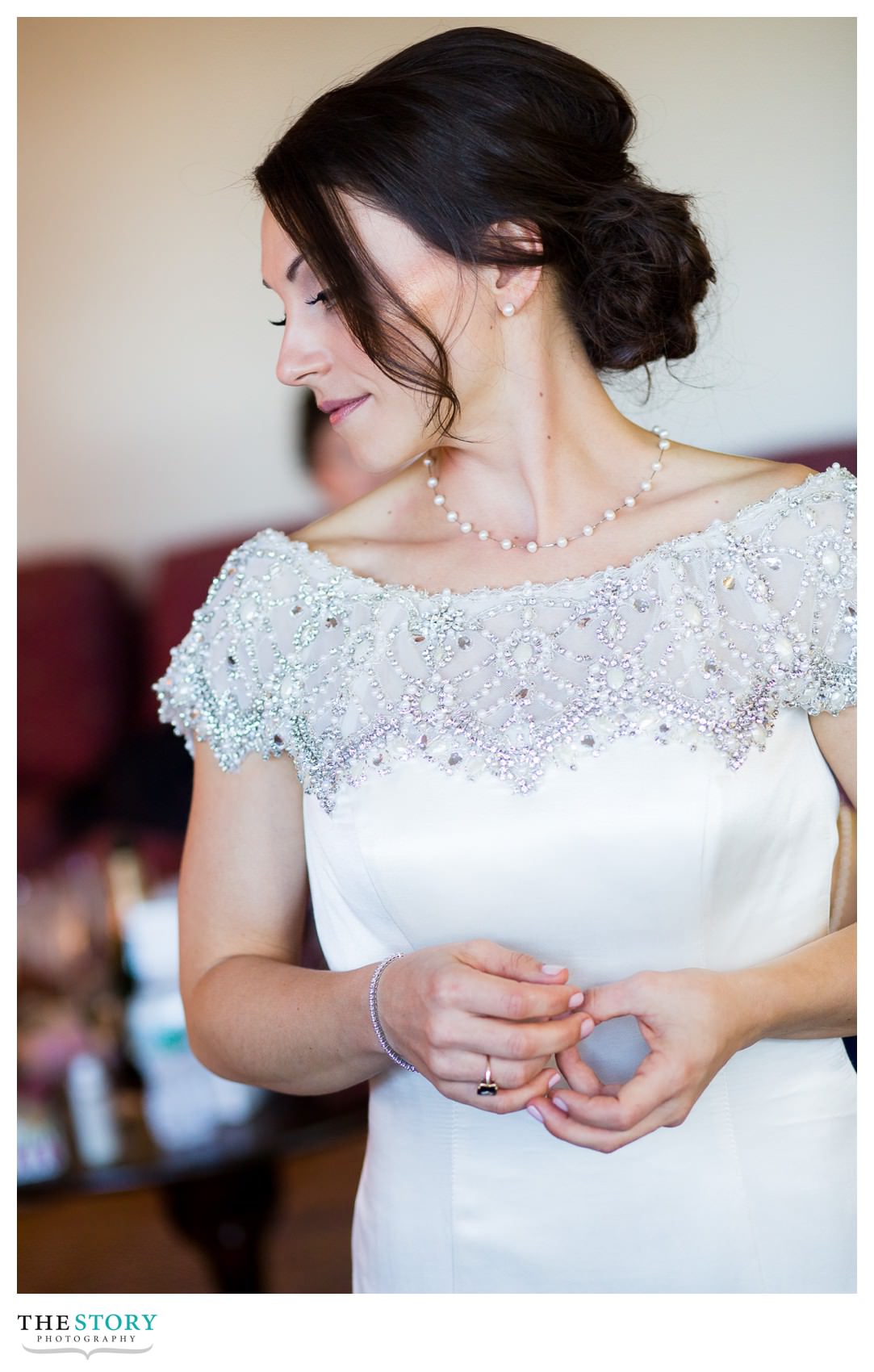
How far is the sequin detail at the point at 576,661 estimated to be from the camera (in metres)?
1.12

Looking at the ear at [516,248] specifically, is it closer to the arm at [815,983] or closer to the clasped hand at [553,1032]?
the arm at [815,983]

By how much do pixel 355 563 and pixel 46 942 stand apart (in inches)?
49.7

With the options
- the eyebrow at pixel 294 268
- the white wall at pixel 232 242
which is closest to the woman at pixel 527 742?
the eyebrow at pixel 294 268

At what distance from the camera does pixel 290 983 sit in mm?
1151

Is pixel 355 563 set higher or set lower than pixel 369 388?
lower

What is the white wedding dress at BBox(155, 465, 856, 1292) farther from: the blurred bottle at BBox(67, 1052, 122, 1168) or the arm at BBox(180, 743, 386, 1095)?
the blurred bottle at BBox(67, 1052, 122, 1168)

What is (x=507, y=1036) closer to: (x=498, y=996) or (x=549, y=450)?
(x=498, y=996)

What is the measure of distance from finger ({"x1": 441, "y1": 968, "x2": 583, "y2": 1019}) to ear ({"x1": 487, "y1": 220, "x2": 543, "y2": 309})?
635 mm

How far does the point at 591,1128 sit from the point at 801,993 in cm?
23

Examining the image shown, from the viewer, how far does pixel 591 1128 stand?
3.21 ft

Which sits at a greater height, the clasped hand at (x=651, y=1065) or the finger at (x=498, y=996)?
the finger at (x=498, y=996)

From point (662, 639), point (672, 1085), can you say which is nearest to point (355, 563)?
point (662, 639)

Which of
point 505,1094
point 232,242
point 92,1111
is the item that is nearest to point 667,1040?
point 505,1094
